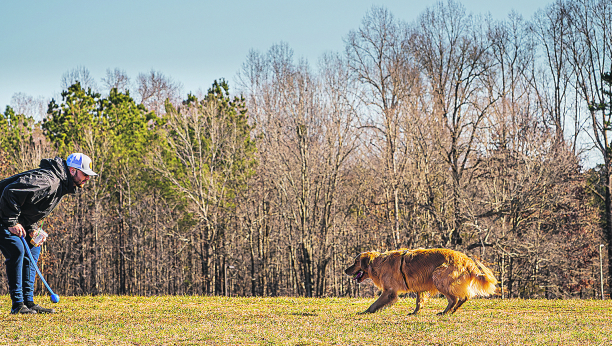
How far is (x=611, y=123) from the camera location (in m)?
26.2

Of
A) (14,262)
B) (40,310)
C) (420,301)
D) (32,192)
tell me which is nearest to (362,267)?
(420,301)

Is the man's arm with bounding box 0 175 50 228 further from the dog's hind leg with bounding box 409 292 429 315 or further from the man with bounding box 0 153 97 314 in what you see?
the dog's hind leg with bounding box 409 292 429 315

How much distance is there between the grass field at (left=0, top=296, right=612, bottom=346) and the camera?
228 inches

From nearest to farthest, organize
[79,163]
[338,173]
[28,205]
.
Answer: [28,205] < [79,163] < [338,173]

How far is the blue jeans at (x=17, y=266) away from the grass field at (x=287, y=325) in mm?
Answer: 338

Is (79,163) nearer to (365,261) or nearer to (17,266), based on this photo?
(17,266)

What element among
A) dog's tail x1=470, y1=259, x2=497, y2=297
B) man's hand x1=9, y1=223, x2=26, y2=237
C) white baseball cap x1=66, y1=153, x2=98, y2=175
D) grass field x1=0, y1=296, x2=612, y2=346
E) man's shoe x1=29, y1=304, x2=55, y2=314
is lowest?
grass field x1=0, y1=296, x2=612, y2=346

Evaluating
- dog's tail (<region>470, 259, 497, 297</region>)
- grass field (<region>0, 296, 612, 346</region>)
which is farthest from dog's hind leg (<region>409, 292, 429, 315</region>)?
dog's tail (<region>470, 259, 497, 297</region>)

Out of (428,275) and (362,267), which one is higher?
(362,267)

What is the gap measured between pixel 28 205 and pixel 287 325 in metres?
3.58

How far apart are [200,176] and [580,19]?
21061mm

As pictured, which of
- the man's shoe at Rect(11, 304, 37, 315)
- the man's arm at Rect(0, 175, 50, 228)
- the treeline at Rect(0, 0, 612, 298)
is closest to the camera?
the man's arm at Rect(0, 175, 50, 228)

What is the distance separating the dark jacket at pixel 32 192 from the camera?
22.1 feet

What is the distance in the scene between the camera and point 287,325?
270 inches
